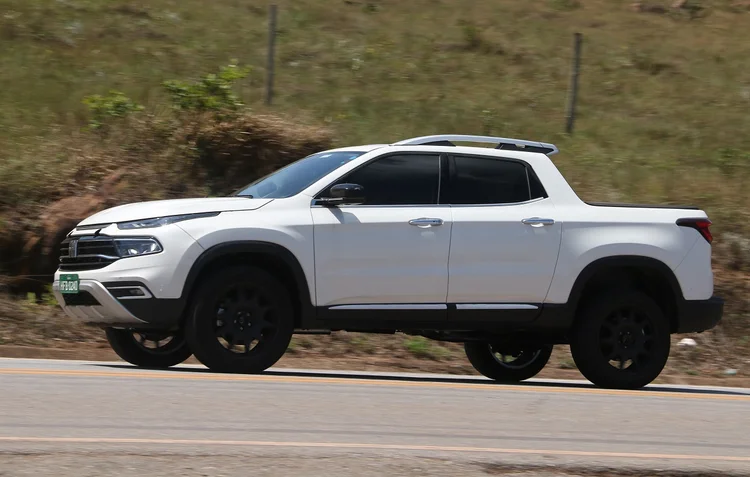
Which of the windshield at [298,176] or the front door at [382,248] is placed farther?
the windshield at [298,176]

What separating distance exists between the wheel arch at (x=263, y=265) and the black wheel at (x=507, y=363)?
A: 95.2 inches

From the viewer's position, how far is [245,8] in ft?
87.8

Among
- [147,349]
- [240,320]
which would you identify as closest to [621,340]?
[240,320]

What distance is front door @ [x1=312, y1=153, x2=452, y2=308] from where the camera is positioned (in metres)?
9.14

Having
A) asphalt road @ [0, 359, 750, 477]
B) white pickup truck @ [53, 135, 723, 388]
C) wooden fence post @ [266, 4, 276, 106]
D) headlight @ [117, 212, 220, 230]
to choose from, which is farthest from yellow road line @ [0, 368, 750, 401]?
wooden fence post @ [266, 4, 276, 106]

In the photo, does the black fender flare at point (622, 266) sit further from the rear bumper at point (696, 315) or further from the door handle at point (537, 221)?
the door handle at point (537, 221)

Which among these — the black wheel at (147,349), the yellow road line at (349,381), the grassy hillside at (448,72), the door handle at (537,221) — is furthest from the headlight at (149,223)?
the grassy hillside at (448,72)

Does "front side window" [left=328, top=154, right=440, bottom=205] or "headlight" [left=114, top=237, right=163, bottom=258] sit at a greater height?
"front side window" [left=328, top=154, right=440, bottom=205]

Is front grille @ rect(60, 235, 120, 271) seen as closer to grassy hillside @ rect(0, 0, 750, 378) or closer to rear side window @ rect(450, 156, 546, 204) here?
rear side window @ rect(450, 156, 546, 204)

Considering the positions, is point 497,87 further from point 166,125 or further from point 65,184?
point 65,184

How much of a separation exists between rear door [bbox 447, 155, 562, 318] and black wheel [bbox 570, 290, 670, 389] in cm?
49

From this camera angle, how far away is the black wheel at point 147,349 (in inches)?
387

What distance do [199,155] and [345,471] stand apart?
1054 centimetres

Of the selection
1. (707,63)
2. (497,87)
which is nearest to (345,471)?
(497,87)
